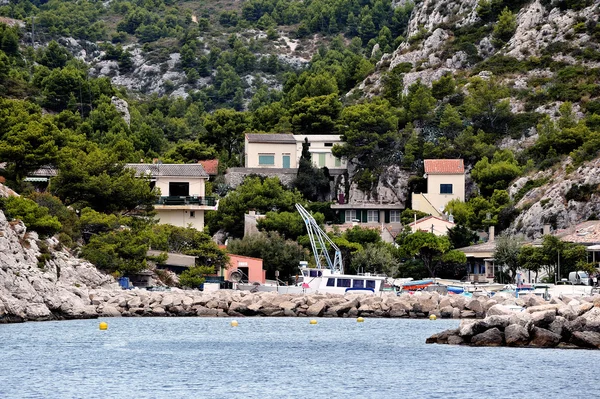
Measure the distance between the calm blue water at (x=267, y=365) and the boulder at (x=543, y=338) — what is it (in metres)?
0.68

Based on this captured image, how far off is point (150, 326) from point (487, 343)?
15831 millimetres

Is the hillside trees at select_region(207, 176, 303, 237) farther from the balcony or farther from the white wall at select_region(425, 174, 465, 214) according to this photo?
the white wall at select_region(425, 174, 465, 214)

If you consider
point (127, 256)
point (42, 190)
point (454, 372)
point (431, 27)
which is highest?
point (431, 27)

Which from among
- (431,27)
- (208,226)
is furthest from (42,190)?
(431,27)

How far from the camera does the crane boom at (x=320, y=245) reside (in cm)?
6931

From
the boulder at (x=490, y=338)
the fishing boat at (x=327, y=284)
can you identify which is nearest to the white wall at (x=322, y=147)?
the fishing boat at (x=327, y=284)

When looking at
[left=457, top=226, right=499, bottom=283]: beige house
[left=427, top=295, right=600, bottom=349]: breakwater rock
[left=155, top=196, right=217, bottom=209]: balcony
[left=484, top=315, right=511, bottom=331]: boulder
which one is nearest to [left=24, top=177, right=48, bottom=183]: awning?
[left=155, top=196, right=217, bottom=209]: balcony

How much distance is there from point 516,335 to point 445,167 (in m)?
52.0

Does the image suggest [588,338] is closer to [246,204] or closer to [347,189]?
[246,204]

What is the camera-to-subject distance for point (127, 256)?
60750 mm

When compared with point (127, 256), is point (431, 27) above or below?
above

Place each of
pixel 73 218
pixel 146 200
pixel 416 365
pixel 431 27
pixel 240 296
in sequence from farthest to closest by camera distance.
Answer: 1. pixel 431 27
2. pixel 146 200
3. pixel 73 218
4. pixel 240 296
5. pixel 416 365

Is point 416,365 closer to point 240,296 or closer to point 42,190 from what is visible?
point 240,296

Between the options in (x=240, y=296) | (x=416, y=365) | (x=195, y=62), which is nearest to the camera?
(x=416, y=365)
